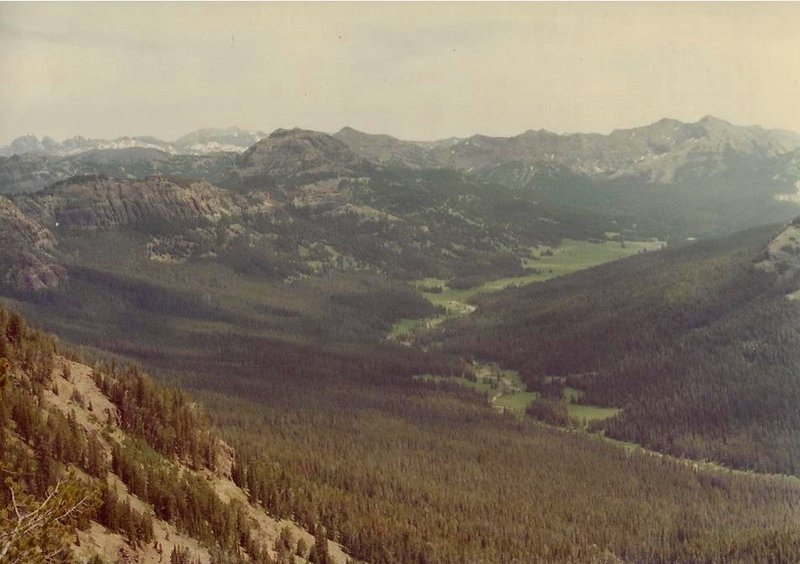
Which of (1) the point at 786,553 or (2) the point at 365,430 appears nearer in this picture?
(1) the point at 786,553

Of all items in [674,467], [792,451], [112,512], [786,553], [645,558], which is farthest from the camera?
[792,451]

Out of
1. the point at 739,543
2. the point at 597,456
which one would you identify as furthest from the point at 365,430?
the point at 739,543

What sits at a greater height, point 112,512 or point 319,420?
point 112,512

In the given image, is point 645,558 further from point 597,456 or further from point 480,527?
point 597,456

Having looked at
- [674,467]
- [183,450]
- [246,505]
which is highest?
[183,450]

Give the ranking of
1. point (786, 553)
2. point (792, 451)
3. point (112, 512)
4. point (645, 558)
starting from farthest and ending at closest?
1. point (792, 451)
2. point (645, 558)
3. point (786, 553)
4. point (112, 512)

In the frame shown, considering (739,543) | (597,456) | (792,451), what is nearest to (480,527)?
(739,543)

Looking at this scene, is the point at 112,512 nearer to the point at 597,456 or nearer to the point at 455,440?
the point at 455,440
